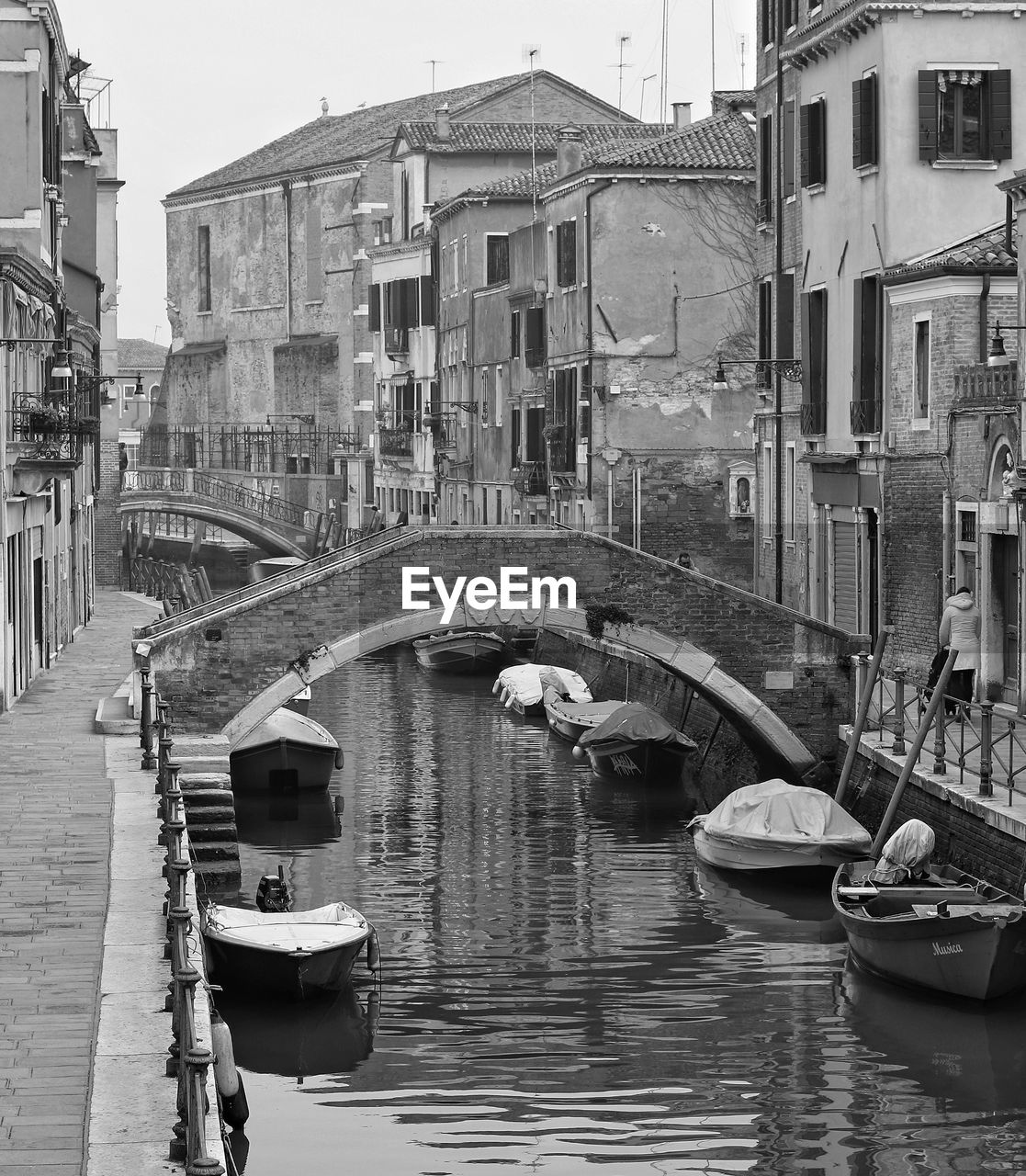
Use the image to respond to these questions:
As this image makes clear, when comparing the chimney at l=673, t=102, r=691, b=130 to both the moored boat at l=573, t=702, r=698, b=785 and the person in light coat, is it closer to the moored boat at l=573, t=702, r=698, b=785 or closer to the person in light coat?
the moored boat at l=573, t=702, r=698, b=785

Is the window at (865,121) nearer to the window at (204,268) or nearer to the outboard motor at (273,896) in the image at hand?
the outboard motor at (273,896)

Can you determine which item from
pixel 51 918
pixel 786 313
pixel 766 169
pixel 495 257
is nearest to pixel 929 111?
pixel 786 313

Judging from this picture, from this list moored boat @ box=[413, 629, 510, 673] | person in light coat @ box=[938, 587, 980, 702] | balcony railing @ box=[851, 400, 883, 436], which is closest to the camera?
person in light coat @ box=[938, 587, 980, 702]

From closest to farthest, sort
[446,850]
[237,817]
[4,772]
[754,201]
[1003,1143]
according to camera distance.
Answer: [1003,1143] < [4,772] < [446,850] < [237,817] < [754,201]

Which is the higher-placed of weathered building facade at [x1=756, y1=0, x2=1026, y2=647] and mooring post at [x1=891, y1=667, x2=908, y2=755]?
weathered building facade at [x1=756, y1=0, x2=1026, y2=647]

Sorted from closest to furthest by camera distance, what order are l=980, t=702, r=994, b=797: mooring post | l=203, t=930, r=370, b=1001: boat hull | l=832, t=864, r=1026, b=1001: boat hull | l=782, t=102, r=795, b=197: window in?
l=832, t=864, r=1026, b=1001: boat hull
l=203, t=930, r=370, b=1001: boat hull
l=980, t=702, r=994, b=797: mooring post
l=782, t=102, r=795, b=197: window

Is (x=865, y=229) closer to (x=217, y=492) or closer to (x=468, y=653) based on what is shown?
(x=468, y=653)

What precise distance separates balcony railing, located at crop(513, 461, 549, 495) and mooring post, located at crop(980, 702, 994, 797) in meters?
20.4

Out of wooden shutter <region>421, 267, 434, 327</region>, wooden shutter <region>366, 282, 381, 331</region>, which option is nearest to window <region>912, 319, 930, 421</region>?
wooden shutter <region>421, 267, 434, 327</region>

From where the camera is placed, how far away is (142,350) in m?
102

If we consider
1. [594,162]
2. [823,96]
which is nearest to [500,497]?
[594,162]

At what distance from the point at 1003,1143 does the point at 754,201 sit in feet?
71.4

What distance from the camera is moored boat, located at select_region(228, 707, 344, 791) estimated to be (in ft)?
78.2

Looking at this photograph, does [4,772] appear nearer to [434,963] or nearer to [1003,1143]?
[434,963]
